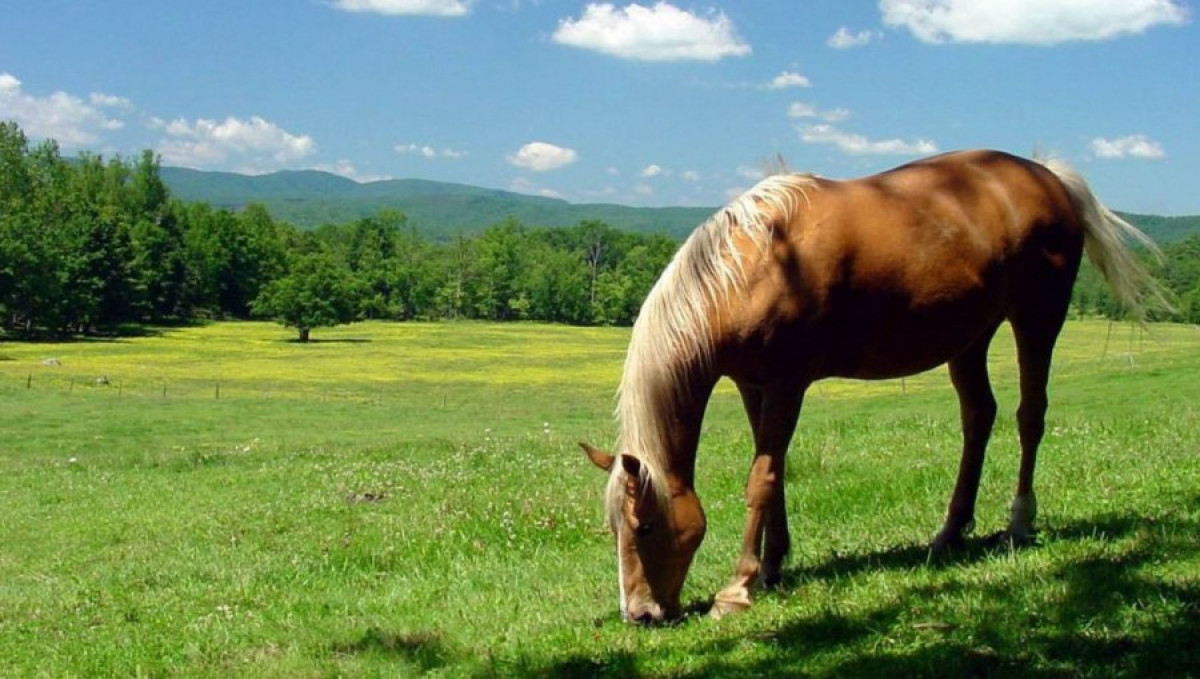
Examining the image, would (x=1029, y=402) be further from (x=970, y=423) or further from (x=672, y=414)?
(x=672, y=414)

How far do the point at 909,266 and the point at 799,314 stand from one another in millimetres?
825

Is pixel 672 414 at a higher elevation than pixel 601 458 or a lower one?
higher

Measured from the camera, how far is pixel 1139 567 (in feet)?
18.3

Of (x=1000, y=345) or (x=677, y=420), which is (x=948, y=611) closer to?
(x=677, y=420)

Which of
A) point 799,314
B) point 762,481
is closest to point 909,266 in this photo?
point 799,314

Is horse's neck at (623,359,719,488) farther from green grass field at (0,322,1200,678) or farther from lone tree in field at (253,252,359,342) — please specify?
lone tree in field at (253,252,359,342)

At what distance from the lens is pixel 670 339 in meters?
5.86

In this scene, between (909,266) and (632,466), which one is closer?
(632,466)

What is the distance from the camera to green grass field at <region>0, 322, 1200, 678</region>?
4.99 meters

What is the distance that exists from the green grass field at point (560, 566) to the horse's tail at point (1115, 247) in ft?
2.62

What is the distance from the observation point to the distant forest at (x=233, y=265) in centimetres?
10200

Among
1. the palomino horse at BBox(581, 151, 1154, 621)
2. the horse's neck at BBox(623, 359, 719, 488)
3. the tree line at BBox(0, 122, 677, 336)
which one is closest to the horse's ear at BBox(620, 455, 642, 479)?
the palomino horse at BBox(581, 151, 1154, 621)

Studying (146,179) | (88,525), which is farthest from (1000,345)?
(146,179)

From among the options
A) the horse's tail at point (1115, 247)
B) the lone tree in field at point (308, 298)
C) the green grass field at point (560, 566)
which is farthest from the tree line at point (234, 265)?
the horse's tail at point (1115, 247)
